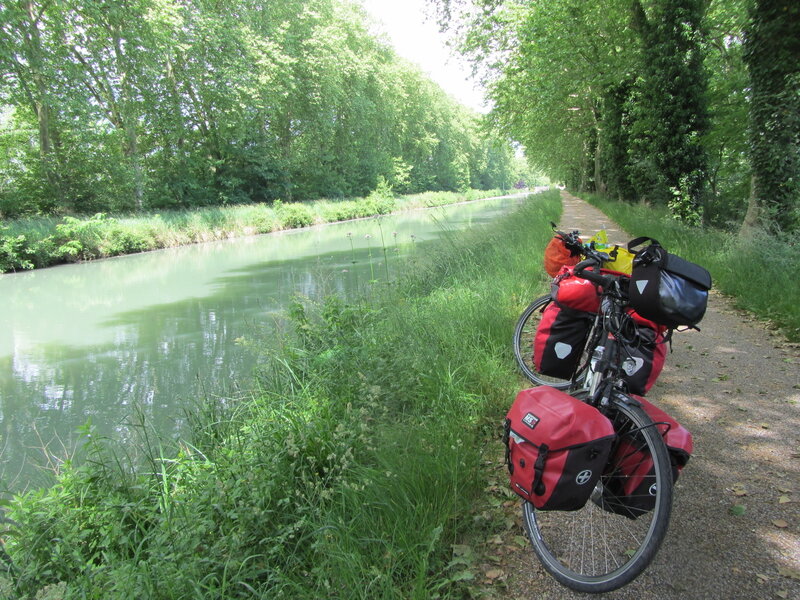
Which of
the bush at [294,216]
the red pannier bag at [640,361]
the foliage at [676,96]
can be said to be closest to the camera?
the red pannier bag at [640,361]

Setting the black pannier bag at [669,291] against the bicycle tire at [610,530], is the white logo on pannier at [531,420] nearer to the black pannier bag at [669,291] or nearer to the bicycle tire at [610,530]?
the bicycle tire at [610,530]

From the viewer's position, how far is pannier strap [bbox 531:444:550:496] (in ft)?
5.92

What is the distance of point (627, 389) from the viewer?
Result: 7.37 ft

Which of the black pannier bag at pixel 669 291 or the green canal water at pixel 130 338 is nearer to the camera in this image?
the black pannier bag at pixel 669 291

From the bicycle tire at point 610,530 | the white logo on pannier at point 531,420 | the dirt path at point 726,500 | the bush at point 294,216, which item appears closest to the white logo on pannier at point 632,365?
the bicycle tire at point 610,530

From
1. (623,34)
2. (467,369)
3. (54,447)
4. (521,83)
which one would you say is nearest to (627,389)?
(467,369)

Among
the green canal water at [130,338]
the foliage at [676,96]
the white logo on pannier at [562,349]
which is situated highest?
the foliage at [676,96]

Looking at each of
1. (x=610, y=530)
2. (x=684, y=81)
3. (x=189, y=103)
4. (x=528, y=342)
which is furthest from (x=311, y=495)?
(x=189, y=103)

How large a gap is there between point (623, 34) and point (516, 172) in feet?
364

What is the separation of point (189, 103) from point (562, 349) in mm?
31160

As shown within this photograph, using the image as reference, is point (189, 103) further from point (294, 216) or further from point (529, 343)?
point (529, 343)

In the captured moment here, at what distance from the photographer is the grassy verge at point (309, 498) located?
2.11 metres

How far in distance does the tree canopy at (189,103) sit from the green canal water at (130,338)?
286 inches

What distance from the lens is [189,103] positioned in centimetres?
2839
